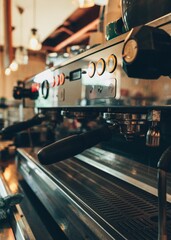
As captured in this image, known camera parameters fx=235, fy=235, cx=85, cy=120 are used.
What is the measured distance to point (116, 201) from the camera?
1.95ft

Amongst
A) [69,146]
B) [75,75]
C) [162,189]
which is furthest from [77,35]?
[162,189]

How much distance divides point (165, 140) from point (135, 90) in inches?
11.5

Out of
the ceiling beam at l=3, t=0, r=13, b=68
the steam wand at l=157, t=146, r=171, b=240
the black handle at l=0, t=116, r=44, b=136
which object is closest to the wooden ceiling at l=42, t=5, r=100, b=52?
the ceiling beam at l=3, t=0, r=13, b=68

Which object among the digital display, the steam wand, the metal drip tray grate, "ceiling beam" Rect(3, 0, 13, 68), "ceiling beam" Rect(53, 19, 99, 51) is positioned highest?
"ceiling beam" Rect(53, 19, 99, 51)

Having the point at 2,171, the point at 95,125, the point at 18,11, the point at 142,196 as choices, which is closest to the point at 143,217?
the point at 142,196

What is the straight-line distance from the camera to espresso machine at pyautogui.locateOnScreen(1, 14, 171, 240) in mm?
323

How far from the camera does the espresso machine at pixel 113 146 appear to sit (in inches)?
12.7

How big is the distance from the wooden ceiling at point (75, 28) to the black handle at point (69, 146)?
9.14 feet

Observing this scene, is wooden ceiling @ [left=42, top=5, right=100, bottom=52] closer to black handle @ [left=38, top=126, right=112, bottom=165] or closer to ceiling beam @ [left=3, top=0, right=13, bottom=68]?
ceiling beam @ [left=3, top=0, right=13, bottom=68]

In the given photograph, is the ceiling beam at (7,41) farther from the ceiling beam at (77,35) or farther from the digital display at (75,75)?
the ceiling beam at (77,35)

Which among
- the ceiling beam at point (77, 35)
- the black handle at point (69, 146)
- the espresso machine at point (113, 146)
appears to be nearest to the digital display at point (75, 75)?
the espresso machine at point (113, 146)

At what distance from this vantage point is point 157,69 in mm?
326

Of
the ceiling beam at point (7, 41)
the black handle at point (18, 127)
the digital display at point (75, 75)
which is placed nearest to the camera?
the digital display at point (75, 75)

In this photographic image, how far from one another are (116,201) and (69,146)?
0.78 feet
